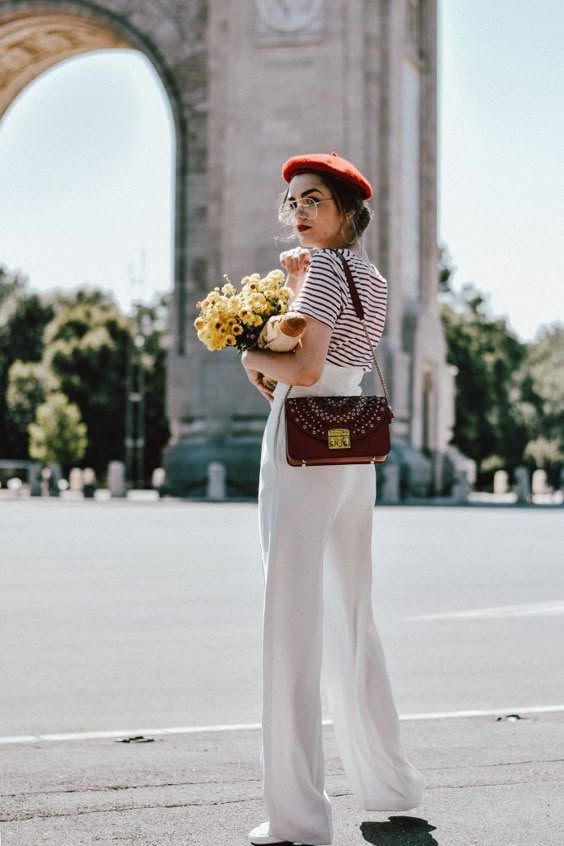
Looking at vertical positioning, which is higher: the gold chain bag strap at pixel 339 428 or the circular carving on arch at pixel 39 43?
the circular carving on arch at pixel 39 43

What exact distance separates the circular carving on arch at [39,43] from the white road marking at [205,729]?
115 feet

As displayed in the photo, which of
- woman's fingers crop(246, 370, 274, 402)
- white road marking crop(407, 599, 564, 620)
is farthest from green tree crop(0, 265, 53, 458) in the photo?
woman's fingers crop(246, 370, 274, 402)

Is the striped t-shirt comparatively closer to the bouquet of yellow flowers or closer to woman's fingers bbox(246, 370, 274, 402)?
the bouquet of yellow flowers

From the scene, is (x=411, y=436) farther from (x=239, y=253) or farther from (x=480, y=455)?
(x=480, y=455)

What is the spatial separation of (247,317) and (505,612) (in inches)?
256

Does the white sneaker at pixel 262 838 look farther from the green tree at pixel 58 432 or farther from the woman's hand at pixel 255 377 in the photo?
the green tree at pixel 58 432

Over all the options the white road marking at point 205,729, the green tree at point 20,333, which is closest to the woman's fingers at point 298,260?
the white road marking at point 205,729

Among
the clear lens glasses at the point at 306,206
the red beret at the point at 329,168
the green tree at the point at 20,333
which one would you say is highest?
the green tree at the point at 20,333

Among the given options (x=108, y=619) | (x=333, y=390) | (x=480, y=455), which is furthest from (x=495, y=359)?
(x=333, y=390)

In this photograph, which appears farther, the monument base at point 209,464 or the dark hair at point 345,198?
the monument base at point 209,464

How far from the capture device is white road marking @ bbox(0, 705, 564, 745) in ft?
18.8

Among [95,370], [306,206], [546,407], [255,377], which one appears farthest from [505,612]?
[546,407]

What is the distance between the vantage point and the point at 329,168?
4320 mm

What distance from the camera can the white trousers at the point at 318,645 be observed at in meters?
4.09
